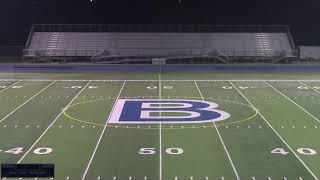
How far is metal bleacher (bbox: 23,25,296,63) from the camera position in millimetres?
27688

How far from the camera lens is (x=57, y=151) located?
9945 mm

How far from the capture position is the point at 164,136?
11086mm

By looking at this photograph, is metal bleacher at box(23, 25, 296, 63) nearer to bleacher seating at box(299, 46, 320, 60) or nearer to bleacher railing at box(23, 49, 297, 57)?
bleacher railing at box(23, 49, 297, 57)

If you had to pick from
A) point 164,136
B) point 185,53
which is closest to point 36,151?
point 164,136

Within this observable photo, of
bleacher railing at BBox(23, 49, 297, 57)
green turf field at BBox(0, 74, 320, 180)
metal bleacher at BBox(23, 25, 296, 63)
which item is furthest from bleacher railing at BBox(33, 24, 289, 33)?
green turf field at BBox(0, 74, 320, 180)

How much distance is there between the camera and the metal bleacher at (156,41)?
90.8 ft

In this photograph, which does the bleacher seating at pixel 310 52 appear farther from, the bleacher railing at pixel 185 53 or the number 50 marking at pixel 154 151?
the number 50 marking at pixel 154 151

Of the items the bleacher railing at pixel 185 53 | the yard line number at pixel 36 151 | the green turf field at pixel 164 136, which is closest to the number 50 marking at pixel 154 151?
the green turf field at pixel 164 136

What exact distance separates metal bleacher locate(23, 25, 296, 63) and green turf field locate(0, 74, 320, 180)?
1014 cm

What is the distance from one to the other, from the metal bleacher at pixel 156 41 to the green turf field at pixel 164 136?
33.3 ft

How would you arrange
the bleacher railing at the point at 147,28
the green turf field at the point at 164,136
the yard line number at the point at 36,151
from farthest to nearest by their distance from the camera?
the bleacher railing at the point at 147,28 < the yard line number at the point at 36,151 < the green turf field at the point at 164,136

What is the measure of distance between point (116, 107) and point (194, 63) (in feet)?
41.5

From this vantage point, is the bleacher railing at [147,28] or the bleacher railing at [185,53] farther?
the bleacher railing at [147,28]

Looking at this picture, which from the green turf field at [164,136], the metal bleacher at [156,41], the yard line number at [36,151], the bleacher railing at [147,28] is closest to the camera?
the green turf field at [164,136]
